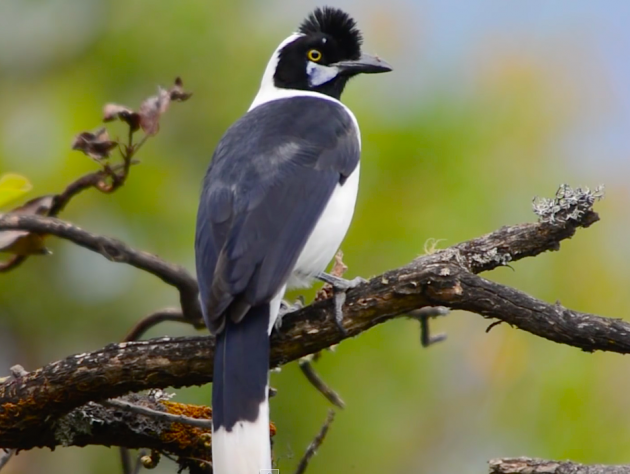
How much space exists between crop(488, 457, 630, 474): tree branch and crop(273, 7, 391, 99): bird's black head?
2508mm

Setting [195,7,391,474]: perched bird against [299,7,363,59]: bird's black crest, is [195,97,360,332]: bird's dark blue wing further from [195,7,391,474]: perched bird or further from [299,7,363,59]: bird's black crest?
[299,7,363,59]: bird's black crest

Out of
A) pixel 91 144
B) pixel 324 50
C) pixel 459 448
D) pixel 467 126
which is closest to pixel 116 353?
pixel 91 144

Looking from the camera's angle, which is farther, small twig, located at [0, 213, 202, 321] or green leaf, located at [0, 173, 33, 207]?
small twig, located at [0, 213, 202, 321]

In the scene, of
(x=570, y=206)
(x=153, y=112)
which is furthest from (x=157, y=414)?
(x=570, y=206)

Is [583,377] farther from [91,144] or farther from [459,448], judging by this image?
[91,144]

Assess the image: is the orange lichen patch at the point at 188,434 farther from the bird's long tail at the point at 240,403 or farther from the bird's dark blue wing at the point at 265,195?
the bird's dark blue wing at the point at 265,195

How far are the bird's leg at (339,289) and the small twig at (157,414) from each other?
25.4 inches

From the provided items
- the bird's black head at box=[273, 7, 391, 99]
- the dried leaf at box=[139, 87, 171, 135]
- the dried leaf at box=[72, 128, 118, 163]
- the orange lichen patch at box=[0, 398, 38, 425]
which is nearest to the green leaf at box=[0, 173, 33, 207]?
the dried leaf at box=[72, 128, 118, 163]

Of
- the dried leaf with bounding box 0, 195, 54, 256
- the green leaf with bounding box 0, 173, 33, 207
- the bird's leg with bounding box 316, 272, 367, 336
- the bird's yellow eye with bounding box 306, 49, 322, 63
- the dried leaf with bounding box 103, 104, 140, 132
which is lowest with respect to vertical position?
the bird's leg with bounding box 316, 272, 367, 336

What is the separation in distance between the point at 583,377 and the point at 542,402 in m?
0.27

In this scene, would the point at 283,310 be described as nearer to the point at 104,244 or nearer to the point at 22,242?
the point at 104,244

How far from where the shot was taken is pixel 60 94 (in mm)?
6957

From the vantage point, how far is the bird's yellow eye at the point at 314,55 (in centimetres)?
549

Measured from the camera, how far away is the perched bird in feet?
12.4
